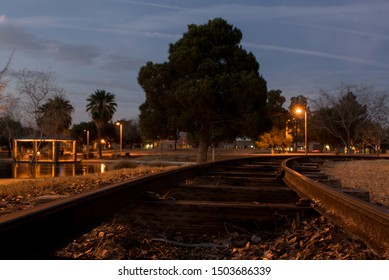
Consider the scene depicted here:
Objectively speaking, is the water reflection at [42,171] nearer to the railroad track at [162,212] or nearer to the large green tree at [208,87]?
the large green tree at [208,87]

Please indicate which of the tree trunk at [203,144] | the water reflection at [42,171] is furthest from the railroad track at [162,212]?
the tree trunk at [203,144]

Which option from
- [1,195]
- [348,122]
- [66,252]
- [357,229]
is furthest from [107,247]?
[348,122]

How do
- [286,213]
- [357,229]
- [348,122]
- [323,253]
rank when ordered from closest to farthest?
[323,253]
[357,229]
[286,213]
[348,122]

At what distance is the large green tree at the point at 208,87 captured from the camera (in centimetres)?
3775

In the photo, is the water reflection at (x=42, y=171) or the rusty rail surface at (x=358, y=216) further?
the water reflection at (x=42, y=171)

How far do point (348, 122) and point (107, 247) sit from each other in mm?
58727

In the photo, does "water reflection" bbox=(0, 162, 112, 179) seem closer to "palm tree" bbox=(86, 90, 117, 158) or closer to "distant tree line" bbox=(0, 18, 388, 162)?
"distant tree line" bbox=(0, 18, 388, 162)

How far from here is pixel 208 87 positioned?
36625mm

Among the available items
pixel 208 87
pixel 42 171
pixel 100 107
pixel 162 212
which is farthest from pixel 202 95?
pixel 100 107

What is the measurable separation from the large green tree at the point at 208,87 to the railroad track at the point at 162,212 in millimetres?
28431

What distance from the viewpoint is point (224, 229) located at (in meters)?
5.50

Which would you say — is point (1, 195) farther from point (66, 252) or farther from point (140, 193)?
point (66, 252)

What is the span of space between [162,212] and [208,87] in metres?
31.3

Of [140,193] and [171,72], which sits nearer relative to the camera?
[140,193]
